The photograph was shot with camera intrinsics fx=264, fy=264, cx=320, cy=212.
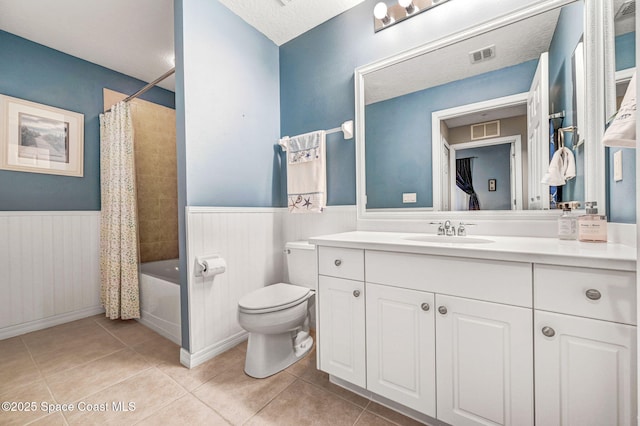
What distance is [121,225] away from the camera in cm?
228

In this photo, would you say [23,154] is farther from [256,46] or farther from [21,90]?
[256,46]

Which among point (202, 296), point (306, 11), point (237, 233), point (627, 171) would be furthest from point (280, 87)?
point (627, 171)

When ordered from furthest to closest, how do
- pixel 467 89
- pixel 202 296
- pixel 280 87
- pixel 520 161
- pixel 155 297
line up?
pixel 280 87 → pixel 155 297 → pixel 202 296 → pixel 467 89 → pixel 520 161

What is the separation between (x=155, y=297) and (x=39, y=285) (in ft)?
3.38

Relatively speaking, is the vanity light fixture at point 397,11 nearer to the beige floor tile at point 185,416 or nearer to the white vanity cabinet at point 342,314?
the white vanity cabinet at point 342,314

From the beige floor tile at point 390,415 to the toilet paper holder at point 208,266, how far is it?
115 centimetres

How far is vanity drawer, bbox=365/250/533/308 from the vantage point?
0.91 m

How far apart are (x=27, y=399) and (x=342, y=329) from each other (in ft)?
5.46

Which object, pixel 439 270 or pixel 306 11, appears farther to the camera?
pixel 306 11

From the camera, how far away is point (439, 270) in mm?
1058

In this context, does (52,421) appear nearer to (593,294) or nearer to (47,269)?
(47,269)

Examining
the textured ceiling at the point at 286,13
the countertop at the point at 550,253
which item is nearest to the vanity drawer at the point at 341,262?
the countertop at the point at 550,253

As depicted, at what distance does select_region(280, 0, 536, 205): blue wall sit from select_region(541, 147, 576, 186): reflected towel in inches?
34.4

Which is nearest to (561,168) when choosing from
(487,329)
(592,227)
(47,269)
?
(592,227)
